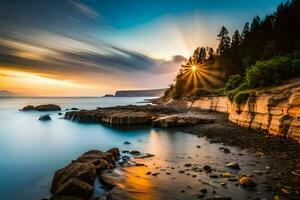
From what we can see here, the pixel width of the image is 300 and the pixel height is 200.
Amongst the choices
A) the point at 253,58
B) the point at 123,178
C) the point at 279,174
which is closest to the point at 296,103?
the point at 279,174

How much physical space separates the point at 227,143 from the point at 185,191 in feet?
41.3

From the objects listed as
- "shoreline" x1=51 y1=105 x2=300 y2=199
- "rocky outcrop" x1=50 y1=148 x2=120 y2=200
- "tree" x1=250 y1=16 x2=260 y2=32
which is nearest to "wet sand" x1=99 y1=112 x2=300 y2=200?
"shoreline" x1=51 y1=105 x2=300 y2=199

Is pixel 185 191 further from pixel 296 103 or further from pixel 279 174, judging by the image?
pixel 296 103

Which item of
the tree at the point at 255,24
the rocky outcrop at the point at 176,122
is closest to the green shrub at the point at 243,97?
the rocky outcrop at the point at 176,122

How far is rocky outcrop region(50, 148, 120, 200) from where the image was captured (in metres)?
11.2

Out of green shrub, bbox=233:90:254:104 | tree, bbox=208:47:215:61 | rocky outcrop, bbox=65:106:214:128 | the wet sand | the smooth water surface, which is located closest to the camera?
the wet sand

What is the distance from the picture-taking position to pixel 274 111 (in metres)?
23.5

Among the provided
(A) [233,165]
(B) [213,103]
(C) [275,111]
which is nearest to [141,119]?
(B) [213,103]

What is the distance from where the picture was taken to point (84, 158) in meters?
17.1

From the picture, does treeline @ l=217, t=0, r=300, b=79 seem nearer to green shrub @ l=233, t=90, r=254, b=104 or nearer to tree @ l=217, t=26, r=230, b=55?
tree @ l=217, t=26, r=230, b=55

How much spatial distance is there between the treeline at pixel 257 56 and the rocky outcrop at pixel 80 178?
74.1 ft

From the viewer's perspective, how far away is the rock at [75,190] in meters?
11.1

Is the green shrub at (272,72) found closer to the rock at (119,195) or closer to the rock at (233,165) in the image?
the rock at (233,165)

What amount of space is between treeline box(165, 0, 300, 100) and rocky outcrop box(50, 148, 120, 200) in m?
22.6
